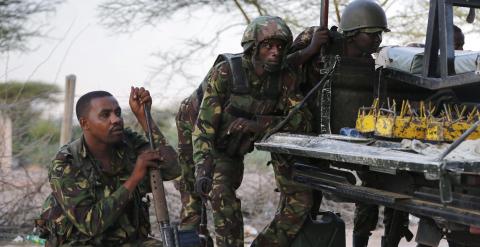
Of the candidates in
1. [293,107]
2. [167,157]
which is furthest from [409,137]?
[167,157]

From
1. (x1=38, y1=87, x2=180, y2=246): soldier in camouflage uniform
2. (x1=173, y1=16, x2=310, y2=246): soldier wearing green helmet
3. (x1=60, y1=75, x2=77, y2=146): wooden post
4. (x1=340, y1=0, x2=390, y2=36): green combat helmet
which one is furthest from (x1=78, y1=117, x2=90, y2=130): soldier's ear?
(x1=60, y1=75, x2=77, y2=146): wooden post

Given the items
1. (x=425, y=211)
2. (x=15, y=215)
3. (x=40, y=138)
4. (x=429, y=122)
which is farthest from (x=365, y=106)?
(x=40, y=138)

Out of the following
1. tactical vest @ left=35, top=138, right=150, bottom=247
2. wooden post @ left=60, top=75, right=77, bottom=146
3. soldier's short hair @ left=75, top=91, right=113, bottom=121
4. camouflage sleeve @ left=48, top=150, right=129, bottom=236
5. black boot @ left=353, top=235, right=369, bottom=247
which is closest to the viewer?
camouflage sleeve @ left=48, top=150, right=129, bottom=236

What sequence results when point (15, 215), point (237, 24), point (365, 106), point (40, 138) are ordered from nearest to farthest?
1. point (365, 106)
2. point (15, 215)
3. point (40, 138)
4. point (237, 24)

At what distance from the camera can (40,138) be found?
9.69 metres

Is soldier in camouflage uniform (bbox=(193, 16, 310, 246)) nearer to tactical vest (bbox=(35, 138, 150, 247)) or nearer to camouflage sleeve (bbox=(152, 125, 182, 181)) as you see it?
camouflage sleeve (bbox=(152, 125, 182, 181))

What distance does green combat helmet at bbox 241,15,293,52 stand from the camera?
532 cm

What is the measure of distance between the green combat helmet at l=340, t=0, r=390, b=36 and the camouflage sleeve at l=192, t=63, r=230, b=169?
846 millimetres

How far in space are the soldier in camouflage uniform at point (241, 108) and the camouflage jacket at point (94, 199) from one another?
0.85 metres

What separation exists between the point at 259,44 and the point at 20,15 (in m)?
6.64

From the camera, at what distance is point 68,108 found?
879cm

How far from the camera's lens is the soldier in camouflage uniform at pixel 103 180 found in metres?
4.18

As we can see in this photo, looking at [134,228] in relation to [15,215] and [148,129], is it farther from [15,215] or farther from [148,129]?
[15,215]

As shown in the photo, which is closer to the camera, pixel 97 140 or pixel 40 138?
pixel 97 140
